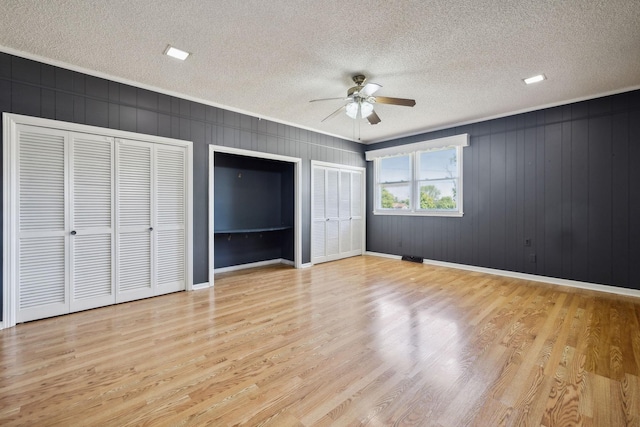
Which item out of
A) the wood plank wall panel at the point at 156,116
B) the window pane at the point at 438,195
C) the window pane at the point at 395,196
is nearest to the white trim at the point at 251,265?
the wood plank wall panel at the point at 156,116

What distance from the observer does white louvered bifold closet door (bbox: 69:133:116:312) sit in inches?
127

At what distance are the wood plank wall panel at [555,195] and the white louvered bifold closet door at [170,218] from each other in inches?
184

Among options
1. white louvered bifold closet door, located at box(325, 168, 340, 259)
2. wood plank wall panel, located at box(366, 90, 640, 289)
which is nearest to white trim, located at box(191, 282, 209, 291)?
white louvered bifold closet door, located at box(325, 168, 340, 259)

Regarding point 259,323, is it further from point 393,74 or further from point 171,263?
point 393,74

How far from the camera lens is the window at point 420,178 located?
5.56 meters

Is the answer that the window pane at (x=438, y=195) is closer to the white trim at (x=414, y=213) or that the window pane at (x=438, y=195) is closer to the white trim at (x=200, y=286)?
the white trim at (x=414, y=213)

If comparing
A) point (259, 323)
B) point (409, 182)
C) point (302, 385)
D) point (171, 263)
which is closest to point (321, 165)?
point (409, 182)

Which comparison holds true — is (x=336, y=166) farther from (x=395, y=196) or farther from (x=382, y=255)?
(x=382, y=255)

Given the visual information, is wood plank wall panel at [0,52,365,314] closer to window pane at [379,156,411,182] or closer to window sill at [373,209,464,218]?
window pane at [379,156,411,182]

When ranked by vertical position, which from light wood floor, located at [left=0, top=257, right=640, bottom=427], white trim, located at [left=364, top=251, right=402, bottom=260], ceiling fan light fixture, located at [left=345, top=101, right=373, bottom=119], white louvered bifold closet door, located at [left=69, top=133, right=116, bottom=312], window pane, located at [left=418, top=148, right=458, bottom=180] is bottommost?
light wood floor, located at [left=0, top=257, right=640, bottom=427]

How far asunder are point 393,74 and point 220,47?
1901 mm

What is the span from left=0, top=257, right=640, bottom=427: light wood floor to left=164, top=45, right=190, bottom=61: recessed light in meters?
2.77

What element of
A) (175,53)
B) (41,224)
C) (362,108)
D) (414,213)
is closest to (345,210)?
(414,213)

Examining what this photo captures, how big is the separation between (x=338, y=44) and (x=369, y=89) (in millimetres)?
776
